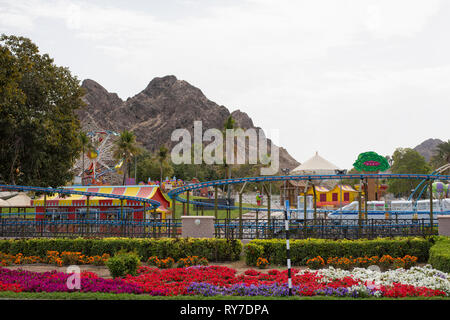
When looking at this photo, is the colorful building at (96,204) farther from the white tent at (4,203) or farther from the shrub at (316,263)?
the shrub at (316,263)

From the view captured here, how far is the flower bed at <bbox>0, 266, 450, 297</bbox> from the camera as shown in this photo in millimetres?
11555

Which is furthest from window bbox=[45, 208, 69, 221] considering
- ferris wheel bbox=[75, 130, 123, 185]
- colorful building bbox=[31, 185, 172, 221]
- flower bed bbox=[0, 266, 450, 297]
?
ferris wheel bbox=[75, 130, 123, 185]

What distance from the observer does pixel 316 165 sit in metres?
57.9

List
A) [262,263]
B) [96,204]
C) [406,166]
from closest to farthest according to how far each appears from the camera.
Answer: [262,263] < [96,204] < [406,166]

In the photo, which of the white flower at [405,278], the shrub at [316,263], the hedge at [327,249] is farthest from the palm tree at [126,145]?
the white flower at [405,278]

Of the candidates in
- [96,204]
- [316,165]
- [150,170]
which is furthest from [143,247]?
[150,170]

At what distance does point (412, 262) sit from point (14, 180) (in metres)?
27.3

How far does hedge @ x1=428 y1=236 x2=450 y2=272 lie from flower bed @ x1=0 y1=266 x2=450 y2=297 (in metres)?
0.77

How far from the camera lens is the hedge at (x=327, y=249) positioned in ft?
60.9

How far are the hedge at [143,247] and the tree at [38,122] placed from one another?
453 inches

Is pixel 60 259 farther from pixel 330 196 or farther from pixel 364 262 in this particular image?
pixel 330 196

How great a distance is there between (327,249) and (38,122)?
2182 cm
